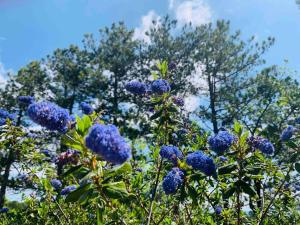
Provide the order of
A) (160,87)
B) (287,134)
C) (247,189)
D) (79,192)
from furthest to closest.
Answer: (160,87) < (287,134) < (247,189) < (79,192)

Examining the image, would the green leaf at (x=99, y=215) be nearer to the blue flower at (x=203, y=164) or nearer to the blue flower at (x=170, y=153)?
the blue flower at (x=203, y=164)

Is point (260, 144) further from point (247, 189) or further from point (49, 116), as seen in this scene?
point (49, 116)

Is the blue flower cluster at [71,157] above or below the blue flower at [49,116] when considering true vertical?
below

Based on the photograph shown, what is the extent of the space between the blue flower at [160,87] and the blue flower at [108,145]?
2156mm

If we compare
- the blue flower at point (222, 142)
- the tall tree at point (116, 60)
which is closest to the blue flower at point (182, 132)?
the blue flower at point (222, 142)

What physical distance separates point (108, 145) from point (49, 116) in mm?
744

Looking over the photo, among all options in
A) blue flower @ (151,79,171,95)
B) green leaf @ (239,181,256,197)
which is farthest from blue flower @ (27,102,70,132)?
blue flower @ (151,79,171,95)

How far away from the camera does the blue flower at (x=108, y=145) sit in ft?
7.26

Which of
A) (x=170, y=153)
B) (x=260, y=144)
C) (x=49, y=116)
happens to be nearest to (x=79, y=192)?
(x=49, y=116)

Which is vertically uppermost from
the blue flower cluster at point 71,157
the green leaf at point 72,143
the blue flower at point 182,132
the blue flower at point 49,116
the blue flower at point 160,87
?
the blue flower at point 160,87

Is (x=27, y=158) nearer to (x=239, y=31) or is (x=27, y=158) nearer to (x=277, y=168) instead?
(x=277, y=168)

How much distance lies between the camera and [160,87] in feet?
14.4

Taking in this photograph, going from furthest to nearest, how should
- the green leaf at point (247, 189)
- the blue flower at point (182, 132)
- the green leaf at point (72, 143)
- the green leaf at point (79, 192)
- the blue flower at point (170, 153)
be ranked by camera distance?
the blue flower at point (182, 132) < the blue flower at point (170, 153) < the green leaf at point (247, 189) < the green leaf at point (72, 143) < the green leaf at point (79, 192)

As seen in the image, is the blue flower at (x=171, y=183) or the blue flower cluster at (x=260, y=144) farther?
the blue flower cluster at (x=260, y=144)
